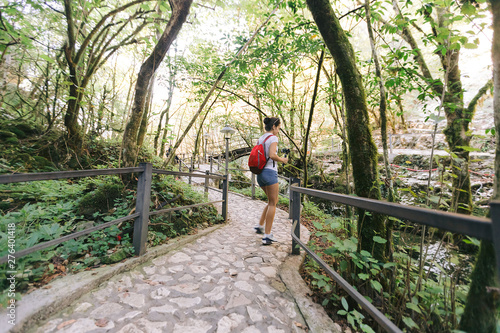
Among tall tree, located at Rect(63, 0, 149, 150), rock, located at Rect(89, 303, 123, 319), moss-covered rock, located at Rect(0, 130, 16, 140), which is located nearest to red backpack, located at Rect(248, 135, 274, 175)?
rock, located at Rect(89, 303, 123, 319)

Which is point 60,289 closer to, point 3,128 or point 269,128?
point 269,128

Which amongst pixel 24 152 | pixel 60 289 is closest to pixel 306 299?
pixel 60 289

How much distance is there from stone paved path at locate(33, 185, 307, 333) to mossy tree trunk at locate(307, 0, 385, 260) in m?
1.07

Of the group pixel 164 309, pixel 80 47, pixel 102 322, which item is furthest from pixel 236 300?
pixel 80 47

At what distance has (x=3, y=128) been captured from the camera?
13.9 ft

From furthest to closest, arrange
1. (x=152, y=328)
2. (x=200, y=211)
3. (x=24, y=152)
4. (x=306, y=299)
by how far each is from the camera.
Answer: (x=200, y=211) < (x=24, y=152) < (x=306, y=299) < (x=152, y=328)

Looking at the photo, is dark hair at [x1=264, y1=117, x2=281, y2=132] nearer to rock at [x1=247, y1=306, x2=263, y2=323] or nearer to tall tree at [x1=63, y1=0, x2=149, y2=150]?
rock at [x1=247, y1=306, x2=263, y2=323]

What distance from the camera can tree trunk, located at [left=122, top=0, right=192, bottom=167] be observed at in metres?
3.52

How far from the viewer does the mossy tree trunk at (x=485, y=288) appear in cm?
109

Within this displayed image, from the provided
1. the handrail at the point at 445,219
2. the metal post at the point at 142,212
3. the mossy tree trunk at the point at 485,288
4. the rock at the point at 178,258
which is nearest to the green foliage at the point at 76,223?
the metal post at the point at 142,212

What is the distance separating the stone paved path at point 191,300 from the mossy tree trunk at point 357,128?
107 centimetres

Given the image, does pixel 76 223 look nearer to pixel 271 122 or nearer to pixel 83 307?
pixel 83 307

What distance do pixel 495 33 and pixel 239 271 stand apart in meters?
2.84

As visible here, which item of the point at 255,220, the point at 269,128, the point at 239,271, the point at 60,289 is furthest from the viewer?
the point at 255,220
